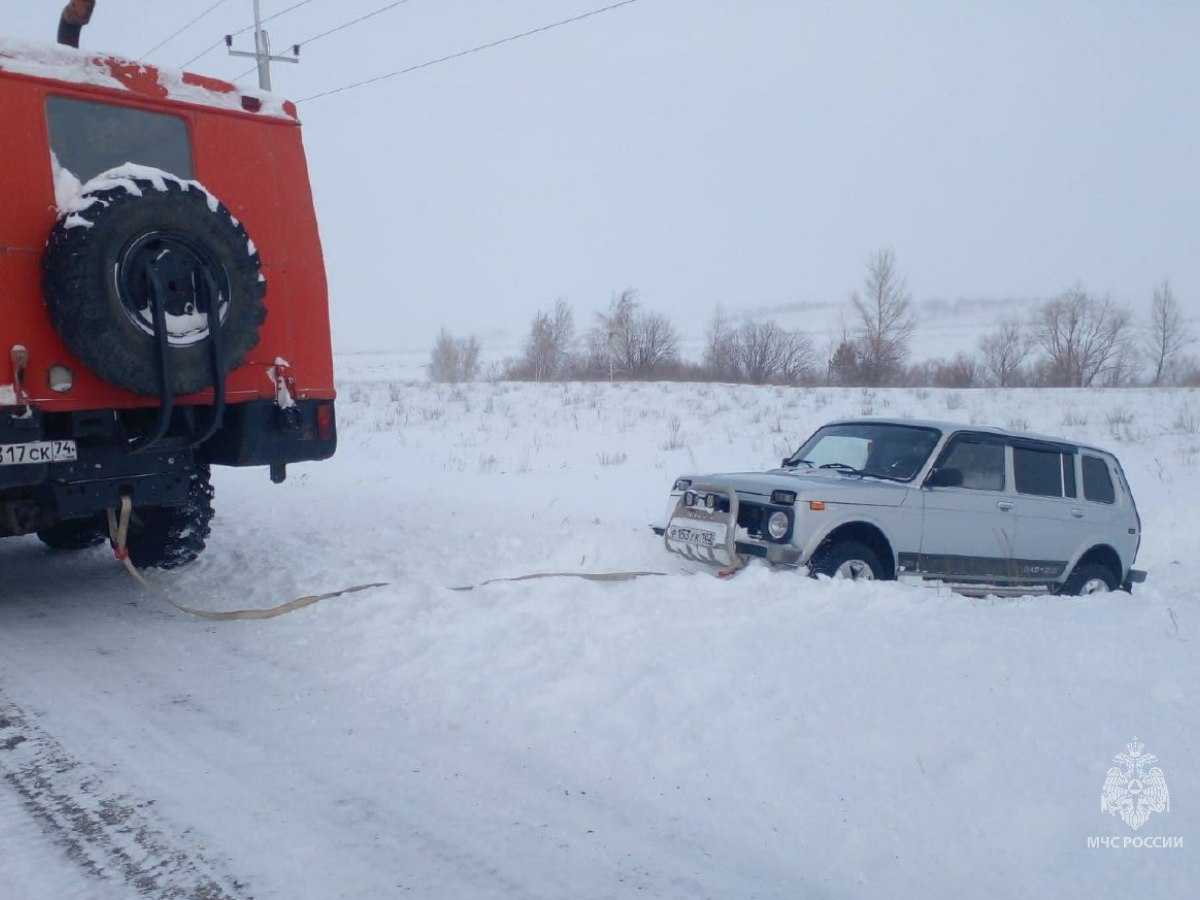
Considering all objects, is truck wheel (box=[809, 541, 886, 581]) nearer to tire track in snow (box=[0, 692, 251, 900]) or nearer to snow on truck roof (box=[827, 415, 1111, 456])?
snow on truck roof (box=[827, 415, 1111, 456])

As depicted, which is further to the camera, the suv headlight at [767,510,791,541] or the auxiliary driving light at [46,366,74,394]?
the suv headlight at [767,510,791,541]

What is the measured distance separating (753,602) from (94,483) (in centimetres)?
423

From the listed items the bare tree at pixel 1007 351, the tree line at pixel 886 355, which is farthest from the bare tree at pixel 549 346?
the bare tree at pixel 1007 351

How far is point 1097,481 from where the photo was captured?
8.80 metres

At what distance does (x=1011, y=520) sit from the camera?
7.95 meters

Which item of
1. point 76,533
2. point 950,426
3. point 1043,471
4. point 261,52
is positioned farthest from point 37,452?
point 261,52

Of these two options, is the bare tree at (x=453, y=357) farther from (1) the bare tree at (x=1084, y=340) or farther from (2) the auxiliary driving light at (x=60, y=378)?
(2) the auxiliary driving light at (x=60, y=378)

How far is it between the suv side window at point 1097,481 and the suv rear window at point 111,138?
26.5 ft

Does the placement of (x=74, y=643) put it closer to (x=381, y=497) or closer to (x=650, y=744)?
(x=650, y=744)

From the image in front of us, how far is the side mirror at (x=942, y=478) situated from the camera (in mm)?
7445

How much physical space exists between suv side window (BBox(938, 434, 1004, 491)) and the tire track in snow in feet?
20.6

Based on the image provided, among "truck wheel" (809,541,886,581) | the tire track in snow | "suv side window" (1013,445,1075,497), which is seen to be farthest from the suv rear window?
"suv side window" (1013,445,1075,497)

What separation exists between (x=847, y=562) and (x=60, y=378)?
5.41 meters

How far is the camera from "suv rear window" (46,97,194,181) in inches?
216
